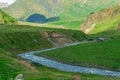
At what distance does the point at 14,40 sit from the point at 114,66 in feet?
209

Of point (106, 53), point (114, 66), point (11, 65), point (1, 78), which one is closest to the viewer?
point (1, 78)

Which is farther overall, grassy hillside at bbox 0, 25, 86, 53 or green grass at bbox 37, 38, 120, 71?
grassy hillside at bbox 0, 25, 86, 53

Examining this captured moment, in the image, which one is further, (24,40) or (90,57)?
(24,40)

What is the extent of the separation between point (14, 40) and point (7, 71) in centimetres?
9310

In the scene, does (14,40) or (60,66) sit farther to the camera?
(14,40)

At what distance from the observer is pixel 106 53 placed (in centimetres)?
14800

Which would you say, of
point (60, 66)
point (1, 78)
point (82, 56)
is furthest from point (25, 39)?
point (1, 78)

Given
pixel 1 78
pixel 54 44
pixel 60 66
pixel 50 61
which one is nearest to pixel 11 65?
pixel 1 78

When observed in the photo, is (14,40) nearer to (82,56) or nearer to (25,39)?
(25,39)

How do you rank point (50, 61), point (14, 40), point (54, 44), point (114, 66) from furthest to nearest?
point (54, 44) < point (14, 40) < point (50, 61) < point (114, 66)

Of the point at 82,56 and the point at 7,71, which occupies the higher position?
the point at 7,71

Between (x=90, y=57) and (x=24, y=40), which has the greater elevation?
(x=90, y=57)

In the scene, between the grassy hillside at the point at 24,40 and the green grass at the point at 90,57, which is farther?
the grassy hillside at the point at 24,40

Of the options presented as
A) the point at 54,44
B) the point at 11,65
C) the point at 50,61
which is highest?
the point at 11,65
